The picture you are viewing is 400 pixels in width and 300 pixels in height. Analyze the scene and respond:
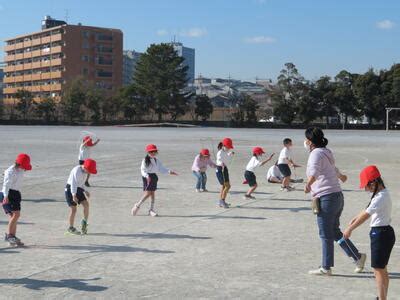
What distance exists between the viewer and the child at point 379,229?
520 centimetres

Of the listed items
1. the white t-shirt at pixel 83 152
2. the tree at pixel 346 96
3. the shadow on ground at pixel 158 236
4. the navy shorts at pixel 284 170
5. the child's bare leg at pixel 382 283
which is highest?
the tree at pixel 346 96

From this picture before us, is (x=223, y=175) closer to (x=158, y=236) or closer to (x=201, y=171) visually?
(x=201, y=171)

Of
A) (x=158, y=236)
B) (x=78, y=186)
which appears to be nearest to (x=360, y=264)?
(x=158, y=236)

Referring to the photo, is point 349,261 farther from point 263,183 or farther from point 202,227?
point 263,183

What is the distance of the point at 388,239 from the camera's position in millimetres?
5227

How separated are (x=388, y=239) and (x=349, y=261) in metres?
1.84

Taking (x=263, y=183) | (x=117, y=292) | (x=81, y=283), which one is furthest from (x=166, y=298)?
(x=263, y=183)

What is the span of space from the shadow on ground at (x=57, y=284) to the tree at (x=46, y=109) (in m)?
82.5

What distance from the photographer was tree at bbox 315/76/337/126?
80.2m

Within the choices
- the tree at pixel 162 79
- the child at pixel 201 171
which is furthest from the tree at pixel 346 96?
the child at pixel 201 171

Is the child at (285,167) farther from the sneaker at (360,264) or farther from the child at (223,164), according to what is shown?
the sneaker at (360,264)

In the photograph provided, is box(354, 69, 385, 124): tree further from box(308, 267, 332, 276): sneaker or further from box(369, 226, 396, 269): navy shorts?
box(369, 226, 396, 269): navy shorts

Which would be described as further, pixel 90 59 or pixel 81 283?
pixel 90 59

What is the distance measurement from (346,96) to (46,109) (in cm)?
4317
